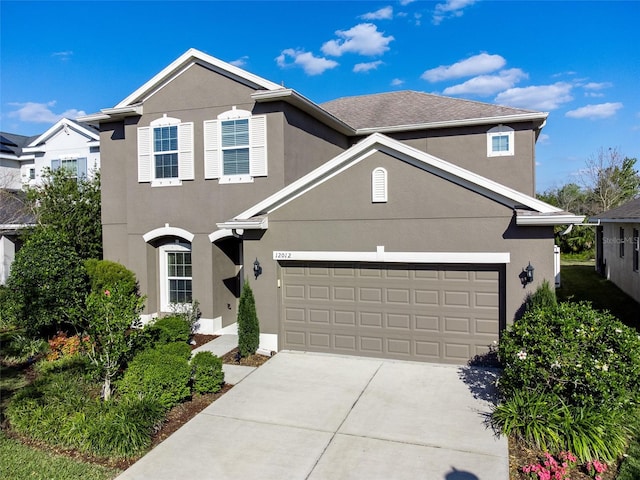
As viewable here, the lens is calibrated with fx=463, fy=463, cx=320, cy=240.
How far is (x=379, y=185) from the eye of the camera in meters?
9.96

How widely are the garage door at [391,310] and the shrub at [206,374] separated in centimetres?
255

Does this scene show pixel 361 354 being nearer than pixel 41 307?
Yes

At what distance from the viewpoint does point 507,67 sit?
840 inches

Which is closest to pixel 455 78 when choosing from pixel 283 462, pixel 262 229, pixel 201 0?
pixel 201 0

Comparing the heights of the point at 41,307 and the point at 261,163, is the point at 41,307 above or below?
below

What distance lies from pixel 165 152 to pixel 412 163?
24.9 ft

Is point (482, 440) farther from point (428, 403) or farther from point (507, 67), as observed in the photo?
point (507, 67)

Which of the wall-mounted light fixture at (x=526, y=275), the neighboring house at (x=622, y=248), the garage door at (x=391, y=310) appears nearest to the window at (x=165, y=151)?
the garage door at (x=391, y=310)

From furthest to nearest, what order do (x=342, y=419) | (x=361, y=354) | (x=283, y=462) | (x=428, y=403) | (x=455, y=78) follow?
(x=455, y=78)
(x=361, y=354)
(x=428, y=403)
(x=342, y=419)
(x=283, y=462)

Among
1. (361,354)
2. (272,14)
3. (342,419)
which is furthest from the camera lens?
(272,14)

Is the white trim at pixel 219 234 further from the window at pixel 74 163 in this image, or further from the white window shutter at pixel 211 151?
the window at pixel 74 163

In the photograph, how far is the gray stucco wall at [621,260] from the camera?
636 inches

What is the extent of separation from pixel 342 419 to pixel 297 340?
3.74 metres

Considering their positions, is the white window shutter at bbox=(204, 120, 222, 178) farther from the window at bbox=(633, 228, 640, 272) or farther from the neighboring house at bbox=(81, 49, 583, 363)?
the window at bbox=(633, 228, 640, 272)
